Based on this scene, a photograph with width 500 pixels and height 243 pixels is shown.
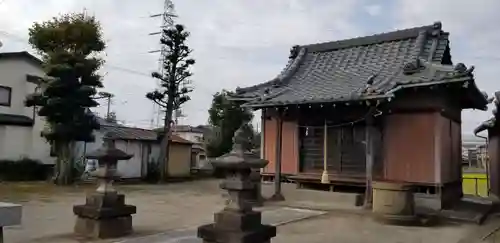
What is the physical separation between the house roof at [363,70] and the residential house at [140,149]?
11150mm

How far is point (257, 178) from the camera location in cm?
1245

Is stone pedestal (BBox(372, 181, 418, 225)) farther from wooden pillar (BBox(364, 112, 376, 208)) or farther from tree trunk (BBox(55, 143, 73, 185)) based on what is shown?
tree trunk (BBox(55, 143, 73, 185))

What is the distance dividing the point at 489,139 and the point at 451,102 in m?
6.53

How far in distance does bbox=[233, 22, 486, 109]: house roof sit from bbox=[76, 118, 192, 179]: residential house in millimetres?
11150

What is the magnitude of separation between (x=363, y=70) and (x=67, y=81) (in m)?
12.5

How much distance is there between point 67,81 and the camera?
733 inches

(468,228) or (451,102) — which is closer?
(468,228)

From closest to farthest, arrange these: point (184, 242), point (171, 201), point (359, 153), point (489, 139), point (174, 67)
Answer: point (184, 242) → point (359, 153) → point (171, 201) → point (489, 139) → point (174, 67)

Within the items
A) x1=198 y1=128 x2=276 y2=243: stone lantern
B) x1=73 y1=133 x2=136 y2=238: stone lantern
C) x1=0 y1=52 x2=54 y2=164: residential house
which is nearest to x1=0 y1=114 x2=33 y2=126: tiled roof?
x1=0 y1=52 x2=54 y2=164: residential house

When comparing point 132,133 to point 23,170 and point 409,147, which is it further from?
point 409,147

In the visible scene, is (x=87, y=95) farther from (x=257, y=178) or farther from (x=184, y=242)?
(x=184, y=242)

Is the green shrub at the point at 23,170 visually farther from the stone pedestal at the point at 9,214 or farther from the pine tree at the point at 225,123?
the stone pedestal at the point at 9,214

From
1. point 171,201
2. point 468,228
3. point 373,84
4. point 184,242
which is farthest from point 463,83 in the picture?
point 171,201

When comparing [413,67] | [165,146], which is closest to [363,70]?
[413,67]
